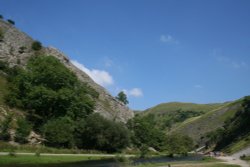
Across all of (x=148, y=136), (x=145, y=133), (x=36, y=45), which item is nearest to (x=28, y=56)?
(x=36, y=45)

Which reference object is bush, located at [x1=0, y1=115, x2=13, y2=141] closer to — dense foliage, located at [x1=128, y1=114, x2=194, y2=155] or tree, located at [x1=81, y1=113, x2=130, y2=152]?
A: tree, located at [x1=81, y1=113, x2=130, y2=152]

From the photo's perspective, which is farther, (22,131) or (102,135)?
(102,135)

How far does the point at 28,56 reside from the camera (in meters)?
144

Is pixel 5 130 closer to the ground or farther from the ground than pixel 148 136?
closer to the ground

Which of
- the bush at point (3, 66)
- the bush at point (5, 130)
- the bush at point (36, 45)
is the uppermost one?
the bush at point (36, 45)

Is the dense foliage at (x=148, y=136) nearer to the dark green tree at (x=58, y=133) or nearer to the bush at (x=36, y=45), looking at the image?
the dark green tree at (x=58, y=133)

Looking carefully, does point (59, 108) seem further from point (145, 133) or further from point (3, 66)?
point (145, 133)

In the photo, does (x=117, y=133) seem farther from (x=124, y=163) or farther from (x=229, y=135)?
(x=229, y=135)

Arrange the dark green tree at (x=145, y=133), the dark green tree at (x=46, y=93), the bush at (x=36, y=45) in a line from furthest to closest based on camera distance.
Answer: the bush at (x=36, y=45), the dark green tree at (x=145, y=133), the dark green tree at (x=46, y=93)

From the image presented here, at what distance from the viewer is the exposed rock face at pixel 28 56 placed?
5458 inches

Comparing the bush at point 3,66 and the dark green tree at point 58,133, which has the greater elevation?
the bush at point 3,66

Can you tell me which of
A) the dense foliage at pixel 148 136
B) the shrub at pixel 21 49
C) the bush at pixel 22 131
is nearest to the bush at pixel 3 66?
the shrub at pixel 21 49

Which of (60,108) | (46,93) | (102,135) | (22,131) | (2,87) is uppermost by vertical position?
(2,87)

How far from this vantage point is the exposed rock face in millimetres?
138625
